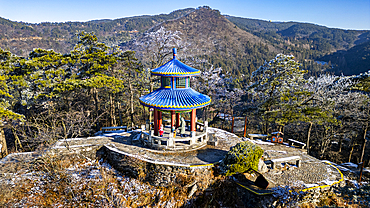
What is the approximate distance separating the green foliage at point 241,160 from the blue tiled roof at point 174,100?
3915 millimetres

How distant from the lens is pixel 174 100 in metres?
13.4

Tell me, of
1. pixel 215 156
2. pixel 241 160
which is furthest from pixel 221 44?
pixel 241 160

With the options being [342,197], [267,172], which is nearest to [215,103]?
[267,172]

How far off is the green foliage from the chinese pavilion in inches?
142

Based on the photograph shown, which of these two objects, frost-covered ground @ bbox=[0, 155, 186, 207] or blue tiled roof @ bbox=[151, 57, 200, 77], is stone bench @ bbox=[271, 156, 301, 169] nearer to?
frost-covered ground @ bbox=[0, 155, 186, 207]

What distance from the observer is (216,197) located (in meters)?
11.6

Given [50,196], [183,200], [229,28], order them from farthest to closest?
1. [229,28]
2. [50,196]
3. [183,200]

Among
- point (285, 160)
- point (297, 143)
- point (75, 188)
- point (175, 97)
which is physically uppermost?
point (175, 97)

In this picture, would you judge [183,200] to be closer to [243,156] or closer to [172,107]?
[243,156]

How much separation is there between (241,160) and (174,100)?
5.88 meters

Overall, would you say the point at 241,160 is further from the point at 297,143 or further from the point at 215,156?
the point at 297,143

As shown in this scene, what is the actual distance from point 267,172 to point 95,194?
37.4 feet

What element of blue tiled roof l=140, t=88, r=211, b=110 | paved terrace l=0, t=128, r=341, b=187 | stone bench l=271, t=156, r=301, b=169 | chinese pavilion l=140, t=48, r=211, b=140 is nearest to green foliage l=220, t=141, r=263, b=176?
paved terrace l=0, t=128, r=341, b=187

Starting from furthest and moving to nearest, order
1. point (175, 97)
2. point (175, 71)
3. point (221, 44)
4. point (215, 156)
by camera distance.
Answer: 1. point (221, 44)
2. point (175, 71)
3. point (175, 97)
4. point (215, 156)
